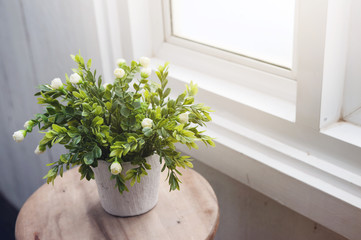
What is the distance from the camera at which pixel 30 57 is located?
180 cm

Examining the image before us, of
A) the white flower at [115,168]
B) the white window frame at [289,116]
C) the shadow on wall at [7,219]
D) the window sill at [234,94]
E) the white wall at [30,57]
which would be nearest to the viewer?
the white flower at [115,168]

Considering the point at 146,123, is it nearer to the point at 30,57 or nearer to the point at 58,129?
the point at 58,129

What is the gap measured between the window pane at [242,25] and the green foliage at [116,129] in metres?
0.32

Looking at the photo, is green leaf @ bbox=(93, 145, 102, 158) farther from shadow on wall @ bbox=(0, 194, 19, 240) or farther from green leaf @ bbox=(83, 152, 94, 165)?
shadow on wall @ bbox=(0, 194, 19, 240)

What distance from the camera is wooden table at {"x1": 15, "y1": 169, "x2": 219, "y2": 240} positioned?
1011mm

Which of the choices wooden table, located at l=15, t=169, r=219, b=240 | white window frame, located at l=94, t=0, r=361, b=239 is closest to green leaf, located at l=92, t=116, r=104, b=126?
wooden table, located at l=15, t=169, r=219, b=240

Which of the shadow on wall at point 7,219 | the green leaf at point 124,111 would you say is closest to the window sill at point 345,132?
the green leaf at point 124,111

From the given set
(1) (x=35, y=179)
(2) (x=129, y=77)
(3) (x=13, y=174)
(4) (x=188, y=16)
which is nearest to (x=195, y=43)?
(4) (x=188, y=16)

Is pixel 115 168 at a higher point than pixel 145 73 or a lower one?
lower

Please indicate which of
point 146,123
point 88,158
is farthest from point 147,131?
point 88,158

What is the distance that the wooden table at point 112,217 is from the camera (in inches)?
39.8

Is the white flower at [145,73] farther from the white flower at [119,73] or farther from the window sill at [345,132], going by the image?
the window sill at [345,132]

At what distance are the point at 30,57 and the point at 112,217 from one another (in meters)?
0.97

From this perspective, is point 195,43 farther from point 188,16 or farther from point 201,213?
point 201,213
